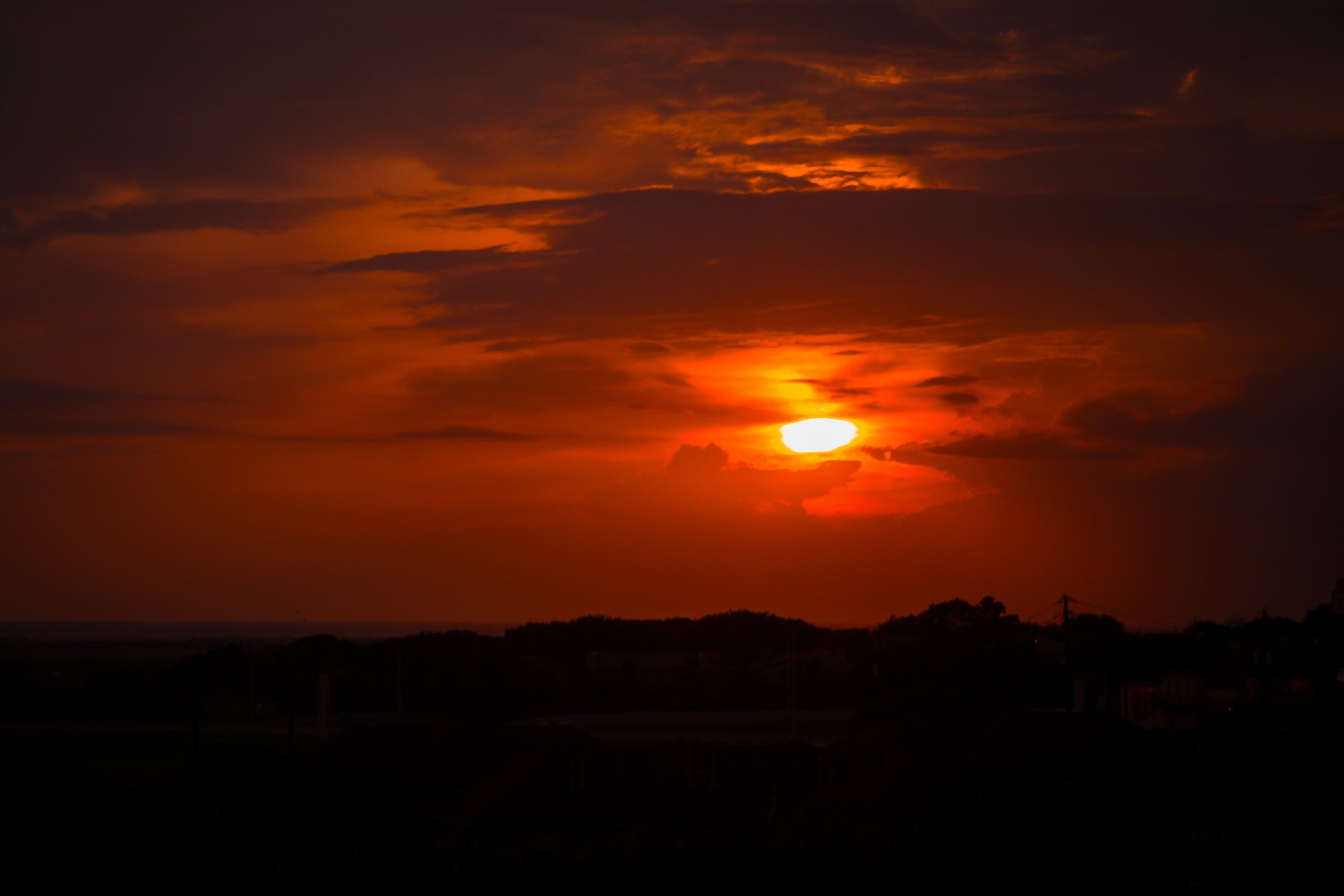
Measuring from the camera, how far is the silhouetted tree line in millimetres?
95062

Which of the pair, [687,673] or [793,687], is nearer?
[793,687]

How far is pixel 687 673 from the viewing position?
119812mm

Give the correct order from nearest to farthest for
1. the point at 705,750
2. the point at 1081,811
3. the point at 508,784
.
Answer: the point at 1081,811, the point at 508,784, the point at 705,750

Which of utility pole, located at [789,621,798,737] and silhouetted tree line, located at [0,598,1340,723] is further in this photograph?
silhouetted tree line, located at [0,598,1340,723]

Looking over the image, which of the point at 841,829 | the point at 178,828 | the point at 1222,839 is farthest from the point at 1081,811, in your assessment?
the point at 178,828

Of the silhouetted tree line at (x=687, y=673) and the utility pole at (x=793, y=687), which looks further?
the silhouetted tree line at (x=687, y=673)

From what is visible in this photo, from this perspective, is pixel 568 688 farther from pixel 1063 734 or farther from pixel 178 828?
pixel 178 828

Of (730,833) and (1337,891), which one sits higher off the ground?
(730,833)

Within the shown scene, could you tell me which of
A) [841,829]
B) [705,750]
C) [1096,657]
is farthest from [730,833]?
[1096,657]

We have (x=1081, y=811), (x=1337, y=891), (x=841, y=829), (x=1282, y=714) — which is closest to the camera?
(x=841, y=829)

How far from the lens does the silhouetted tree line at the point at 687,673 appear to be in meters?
95.1

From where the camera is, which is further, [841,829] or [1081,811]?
[1081,811]

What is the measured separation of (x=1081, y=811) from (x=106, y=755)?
5890cm

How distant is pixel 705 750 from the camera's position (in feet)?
150
